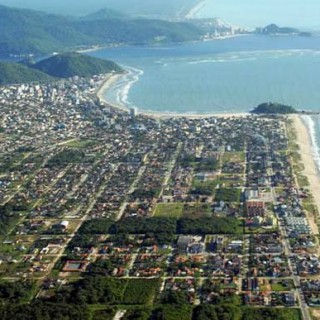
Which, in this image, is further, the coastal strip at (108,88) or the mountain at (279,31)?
the mountain at (279,31)

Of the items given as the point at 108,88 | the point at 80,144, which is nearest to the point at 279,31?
the point at 108,88

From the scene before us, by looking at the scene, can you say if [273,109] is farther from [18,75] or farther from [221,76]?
[18,75]

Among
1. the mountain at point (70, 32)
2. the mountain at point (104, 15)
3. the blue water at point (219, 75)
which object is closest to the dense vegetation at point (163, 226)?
the blue water at point (219, 75)

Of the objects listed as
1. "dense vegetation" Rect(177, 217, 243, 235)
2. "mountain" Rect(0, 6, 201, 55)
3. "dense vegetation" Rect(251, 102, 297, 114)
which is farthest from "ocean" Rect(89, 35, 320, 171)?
"dense vegetation" Rect(177, 217, 243, 235)

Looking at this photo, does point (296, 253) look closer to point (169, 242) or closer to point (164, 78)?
point (169, 242)

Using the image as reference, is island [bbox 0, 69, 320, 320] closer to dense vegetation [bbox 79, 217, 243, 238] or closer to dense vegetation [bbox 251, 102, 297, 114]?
dense vegetation [bbox 79, 217, 243, 238]

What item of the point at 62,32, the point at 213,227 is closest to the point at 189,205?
the point at 213,227

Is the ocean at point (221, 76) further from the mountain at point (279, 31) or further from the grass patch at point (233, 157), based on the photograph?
the mountain at point (279, 31)
